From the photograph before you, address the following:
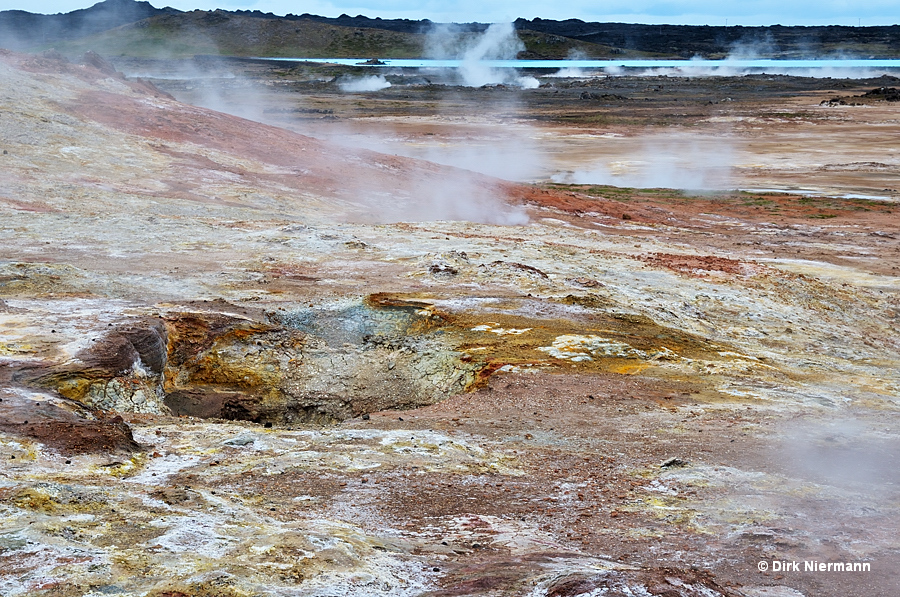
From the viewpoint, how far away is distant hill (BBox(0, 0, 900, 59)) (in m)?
120

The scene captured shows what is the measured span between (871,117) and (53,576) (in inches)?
2293

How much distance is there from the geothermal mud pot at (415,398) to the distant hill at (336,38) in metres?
104

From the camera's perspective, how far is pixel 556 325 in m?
11.8

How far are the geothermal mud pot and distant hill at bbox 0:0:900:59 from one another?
104 meters

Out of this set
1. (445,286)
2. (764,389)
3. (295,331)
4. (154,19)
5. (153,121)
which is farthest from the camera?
(154,19)

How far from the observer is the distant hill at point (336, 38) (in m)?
120

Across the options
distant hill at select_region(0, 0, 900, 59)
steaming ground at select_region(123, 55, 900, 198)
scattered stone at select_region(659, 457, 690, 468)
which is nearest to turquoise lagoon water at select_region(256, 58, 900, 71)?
distant hill at select_region(0, 0, 900, 59)

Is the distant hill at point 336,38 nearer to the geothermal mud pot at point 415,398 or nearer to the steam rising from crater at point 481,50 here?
the steam rising from crater at point 481,50

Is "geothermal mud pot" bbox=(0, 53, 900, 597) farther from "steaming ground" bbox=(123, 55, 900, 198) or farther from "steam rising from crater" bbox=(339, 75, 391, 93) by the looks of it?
"steam rising from crater" bbox=(339, 75, 391, 93)

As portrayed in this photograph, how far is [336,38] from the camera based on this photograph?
426 feet

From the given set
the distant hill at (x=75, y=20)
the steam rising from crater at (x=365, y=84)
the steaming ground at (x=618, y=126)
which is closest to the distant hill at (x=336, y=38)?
the distant hill at (x=75, y=20)

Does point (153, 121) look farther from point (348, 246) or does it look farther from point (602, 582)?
point (602, 582)

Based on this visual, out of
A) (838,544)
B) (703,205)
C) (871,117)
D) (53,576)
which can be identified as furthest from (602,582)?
(871,117)

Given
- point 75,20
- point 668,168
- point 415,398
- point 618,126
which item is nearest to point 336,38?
point 75,20
